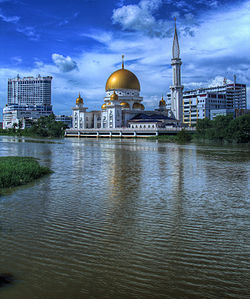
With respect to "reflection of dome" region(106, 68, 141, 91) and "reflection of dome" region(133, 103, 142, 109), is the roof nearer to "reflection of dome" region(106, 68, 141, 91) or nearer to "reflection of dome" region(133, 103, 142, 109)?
"reflection of dome" region(133, 103, 142, 109)

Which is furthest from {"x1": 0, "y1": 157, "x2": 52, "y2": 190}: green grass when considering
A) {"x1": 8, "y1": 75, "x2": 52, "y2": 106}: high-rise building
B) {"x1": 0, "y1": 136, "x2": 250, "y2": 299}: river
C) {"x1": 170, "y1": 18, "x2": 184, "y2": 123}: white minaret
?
{"x1": 8, "y1": 75, "x2": 52, "y2": 106}: high-rise building

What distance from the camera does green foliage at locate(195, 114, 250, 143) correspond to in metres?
42.9

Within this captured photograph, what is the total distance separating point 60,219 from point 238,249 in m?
3.87

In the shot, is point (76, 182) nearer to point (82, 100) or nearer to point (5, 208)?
point (5, 208)

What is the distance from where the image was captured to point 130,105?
281 feet

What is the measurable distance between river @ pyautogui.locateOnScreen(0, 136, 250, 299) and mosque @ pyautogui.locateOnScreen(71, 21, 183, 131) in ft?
216

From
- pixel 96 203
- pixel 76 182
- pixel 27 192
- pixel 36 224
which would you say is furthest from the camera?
pixel 76 182

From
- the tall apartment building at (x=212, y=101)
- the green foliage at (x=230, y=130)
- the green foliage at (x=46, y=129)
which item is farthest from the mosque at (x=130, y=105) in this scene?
the green foliage at (x=230, y=130)

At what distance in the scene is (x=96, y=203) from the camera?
914 centimetres

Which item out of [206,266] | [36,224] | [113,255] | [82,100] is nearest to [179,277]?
[206,266]

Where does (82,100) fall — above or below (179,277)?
above

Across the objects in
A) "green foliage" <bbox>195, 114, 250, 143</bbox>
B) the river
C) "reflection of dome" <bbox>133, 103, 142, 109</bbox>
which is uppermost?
"reflection of dome" <bbox>133, 103, 142, 109</bbox>

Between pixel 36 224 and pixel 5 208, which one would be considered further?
pixel 5 208

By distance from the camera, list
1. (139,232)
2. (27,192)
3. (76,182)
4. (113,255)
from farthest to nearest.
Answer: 1. (76,182)
2. (27,192)
3. (139,232)
4. (113,255)
